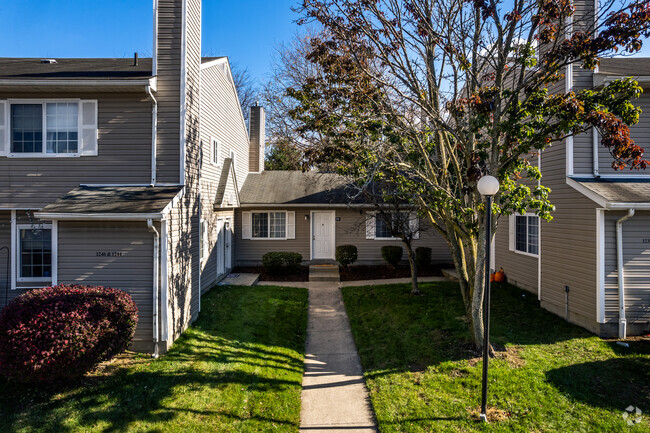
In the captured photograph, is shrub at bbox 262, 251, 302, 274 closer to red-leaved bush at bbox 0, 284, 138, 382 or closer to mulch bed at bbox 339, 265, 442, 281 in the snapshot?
mulch bed at bbox 339, 265, 442, 281

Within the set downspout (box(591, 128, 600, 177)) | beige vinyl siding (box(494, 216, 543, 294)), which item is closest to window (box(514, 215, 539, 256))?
beige vinyl siding (box(494, 216, 543, 294))

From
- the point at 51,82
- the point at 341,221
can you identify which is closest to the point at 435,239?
the point at 341,221

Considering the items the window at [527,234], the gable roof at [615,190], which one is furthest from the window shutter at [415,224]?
the gable roof at [615,190]

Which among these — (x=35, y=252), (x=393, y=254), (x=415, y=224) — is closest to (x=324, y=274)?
(x=393, y=254)

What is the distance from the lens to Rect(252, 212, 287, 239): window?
16562mm

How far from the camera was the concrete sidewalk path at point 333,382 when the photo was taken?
529 centimetres

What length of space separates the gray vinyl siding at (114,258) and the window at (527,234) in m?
10.3

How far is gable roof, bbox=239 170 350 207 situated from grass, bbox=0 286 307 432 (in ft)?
28.0

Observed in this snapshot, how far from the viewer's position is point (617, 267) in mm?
7879

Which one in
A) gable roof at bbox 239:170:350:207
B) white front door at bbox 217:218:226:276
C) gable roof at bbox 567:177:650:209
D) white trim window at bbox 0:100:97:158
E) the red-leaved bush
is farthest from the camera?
gable roof at bbox 239:170:350:207

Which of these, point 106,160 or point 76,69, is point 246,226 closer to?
point 106,160

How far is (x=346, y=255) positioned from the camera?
15617 millimetres

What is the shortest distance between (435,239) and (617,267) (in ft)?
28.6

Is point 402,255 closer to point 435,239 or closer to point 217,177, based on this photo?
point 435,239
